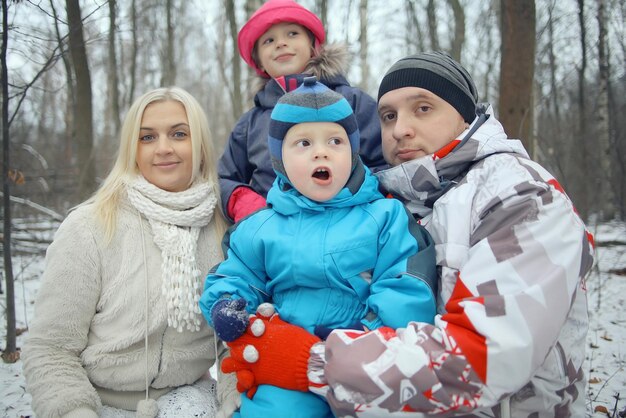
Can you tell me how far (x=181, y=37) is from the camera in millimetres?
19281

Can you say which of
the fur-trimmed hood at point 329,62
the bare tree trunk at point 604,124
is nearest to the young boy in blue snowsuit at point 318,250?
the fur-trimmed hood at point 329,62

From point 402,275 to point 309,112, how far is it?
0.81 m

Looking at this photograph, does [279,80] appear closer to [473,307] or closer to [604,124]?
[473,307]

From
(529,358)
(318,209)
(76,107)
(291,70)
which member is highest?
(76,107)

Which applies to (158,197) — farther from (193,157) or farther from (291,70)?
(291,70)

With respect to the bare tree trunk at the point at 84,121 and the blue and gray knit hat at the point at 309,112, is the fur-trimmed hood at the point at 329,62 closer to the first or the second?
the blue and gray knit hat at the point at 309,112

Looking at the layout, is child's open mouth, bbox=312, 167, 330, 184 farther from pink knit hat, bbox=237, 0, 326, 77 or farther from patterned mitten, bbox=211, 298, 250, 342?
pink knit hat, bbox=237, 0, 326, 77

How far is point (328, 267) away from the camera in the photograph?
73.1 inches

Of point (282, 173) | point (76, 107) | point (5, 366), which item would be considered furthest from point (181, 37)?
point (282, 173)

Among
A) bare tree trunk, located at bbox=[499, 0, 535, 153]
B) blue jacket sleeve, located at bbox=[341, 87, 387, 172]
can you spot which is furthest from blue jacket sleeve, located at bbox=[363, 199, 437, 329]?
bare tree trunk, located at bbox=[499, 0, 535, 153]

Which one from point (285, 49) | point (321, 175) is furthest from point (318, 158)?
point (285, 49)

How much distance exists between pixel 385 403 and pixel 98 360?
57.1 inches

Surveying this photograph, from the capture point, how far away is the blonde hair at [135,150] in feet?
7.74

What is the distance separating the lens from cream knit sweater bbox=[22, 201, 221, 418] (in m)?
2.05
